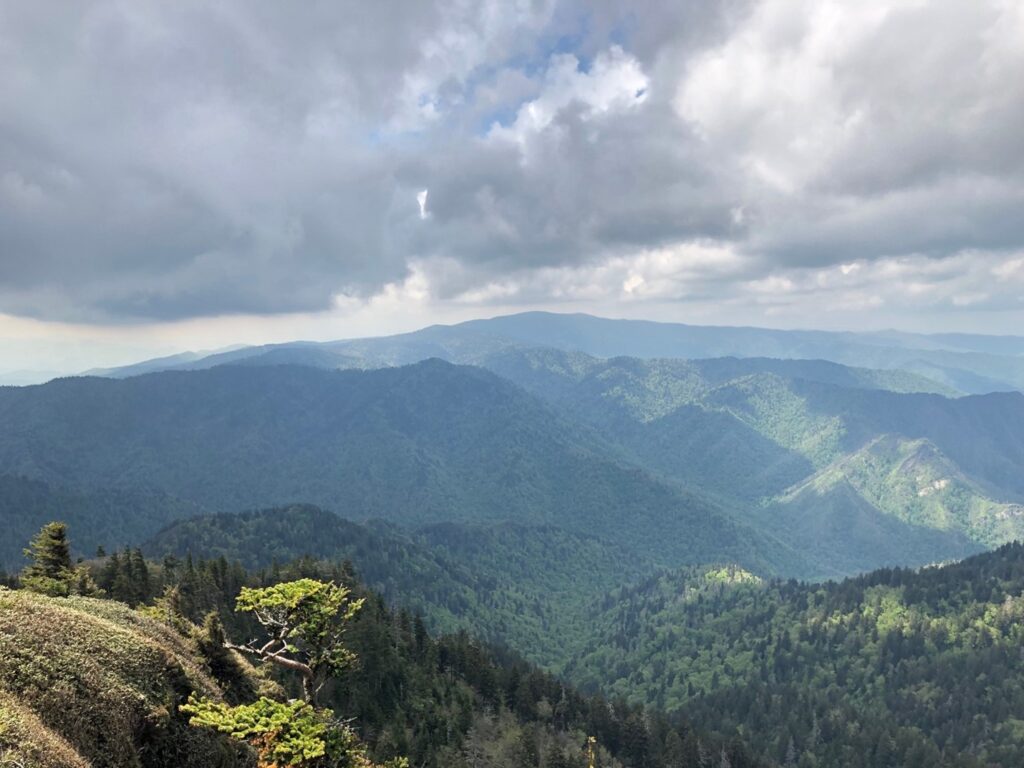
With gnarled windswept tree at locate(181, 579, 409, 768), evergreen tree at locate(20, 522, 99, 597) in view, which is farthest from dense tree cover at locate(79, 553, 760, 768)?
gnarled windswept tree at locate(181, 579, 409, 768)

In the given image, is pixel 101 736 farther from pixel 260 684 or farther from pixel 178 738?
pixel 260 684

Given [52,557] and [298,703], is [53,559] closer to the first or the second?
[52,557]

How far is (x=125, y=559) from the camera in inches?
5586

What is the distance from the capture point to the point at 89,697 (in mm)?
31484

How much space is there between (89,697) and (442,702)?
13206cm

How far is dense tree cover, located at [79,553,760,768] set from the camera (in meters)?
129

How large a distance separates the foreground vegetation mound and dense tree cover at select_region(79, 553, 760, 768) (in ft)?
281

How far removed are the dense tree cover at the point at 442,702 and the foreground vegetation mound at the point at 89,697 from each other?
85714 millimetres

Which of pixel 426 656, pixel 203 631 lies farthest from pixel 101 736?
pixel 426 656

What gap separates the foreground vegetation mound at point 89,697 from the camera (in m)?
26.9

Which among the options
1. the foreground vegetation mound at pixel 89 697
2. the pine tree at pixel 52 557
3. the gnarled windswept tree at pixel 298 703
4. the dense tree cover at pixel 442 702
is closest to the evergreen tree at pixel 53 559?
the pine tree at pixel 52 557

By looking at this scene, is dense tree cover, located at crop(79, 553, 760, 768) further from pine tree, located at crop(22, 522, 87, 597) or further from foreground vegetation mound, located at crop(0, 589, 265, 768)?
foreground vegetation mound, located at crop(0, 589, 265, 768)

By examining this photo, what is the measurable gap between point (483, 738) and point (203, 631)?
108885 mm

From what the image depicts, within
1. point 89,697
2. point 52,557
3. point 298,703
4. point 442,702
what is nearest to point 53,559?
point 52,557
